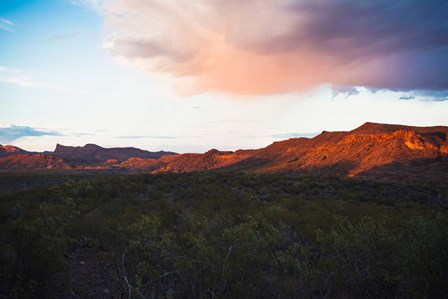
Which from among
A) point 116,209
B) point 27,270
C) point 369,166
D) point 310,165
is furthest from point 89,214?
point 310,165

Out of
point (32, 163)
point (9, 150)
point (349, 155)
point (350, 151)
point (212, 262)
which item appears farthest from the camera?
point (9, 150)

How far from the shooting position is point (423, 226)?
5.52 metres

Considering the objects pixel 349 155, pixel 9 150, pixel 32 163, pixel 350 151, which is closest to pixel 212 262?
pixel 349 155

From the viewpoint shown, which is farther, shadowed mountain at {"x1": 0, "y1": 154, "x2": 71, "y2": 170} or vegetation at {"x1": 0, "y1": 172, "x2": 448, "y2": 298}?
shadowed mountain at {"x1": 0, "y1": 154, "x2": 71, "y2": 170}

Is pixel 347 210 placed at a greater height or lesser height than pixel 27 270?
lesser

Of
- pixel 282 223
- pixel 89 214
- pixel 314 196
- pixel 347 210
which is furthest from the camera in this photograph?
pixel 314 196

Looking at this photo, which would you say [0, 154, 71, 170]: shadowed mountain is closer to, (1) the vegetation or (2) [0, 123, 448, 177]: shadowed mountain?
(2) [0, 123, 448, 177]: shadowed mountain

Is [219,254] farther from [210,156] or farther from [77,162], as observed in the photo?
[77,162]

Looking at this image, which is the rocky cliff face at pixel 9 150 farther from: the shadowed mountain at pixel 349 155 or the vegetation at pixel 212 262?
the vegetation at pixel 212 262

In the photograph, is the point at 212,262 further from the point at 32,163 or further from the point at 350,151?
the point at 32,163

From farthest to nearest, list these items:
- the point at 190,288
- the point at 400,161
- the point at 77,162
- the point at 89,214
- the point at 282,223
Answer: the point at 77,162 < the point at 400,161 < the point at 89,214 < the point at 282,223 < the point at 190,288

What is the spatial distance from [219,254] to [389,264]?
3492 mm

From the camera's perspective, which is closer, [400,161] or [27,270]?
[27,270]

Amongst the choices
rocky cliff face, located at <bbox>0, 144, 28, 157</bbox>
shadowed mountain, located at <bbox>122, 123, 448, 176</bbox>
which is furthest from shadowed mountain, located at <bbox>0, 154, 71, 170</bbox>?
rocky cliff face, located at <bbox>0, 144, 28, 157</bbox>
